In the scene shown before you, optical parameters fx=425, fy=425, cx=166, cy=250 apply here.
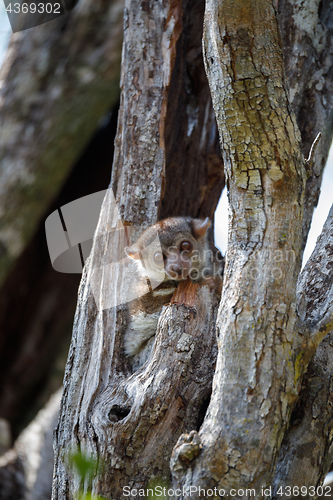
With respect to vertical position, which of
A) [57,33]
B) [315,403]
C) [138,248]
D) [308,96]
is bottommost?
[315,403]

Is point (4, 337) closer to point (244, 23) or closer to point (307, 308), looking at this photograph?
point (307, 308)

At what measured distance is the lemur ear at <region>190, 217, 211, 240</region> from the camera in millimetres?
3744

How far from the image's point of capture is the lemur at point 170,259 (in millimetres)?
3346

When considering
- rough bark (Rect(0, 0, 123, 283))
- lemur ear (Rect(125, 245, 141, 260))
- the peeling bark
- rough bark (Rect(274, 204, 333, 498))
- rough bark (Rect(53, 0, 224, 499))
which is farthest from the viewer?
rough bark (Rect(0, 0, 123, 283))

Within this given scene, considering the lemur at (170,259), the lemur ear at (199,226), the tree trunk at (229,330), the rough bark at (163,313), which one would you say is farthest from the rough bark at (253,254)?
the lemur ear at (199,226)

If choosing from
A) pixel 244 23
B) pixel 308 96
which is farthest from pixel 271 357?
pixel 308 96

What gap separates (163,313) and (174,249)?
1.25 metres

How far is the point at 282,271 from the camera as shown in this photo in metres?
1.81

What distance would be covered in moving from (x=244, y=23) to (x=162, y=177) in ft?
5.16

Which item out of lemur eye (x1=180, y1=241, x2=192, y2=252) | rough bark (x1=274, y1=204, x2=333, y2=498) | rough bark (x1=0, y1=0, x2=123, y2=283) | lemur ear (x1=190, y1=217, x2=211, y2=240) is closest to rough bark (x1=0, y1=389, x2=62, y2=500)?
rough bark (x1=0, y1=0, x2=123, y2=283)

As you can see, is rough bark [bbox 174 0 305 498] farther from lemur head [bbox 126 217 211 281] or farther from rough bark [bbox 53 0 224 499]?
lemur head [bbox 126 217 211 281]

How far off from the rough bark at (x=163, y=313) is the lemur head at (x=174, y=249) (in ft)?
0.86

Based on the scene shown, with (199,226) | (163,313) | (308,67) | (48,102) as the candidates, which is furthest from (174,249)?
(308,67)

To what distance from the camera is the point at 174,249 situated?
3744mm
